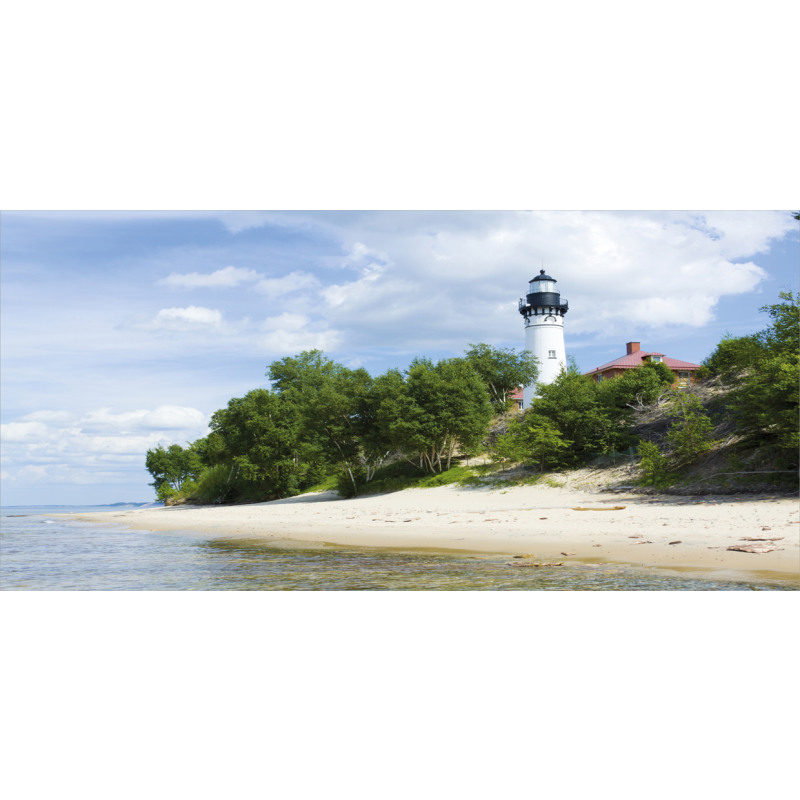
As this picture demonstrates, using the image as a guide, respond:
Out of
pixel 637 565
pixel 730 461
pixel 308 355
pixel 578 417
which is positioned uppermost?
pixel 308 355

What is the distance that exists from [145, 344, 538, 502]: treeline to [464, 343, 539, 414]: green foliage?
6 cm

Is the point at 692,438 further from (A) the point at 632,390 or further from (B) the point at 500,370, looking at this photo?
(B) the point at 500,370

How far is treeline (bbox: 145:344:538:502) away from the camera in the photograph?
29531 mm

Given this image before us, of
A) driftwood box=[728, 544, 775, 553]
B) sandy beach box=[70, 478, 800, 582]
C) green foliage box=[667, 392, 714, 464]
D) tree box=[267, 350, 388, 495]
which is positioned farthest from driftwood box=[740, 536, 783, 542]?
tree box=[267, 350, 388, 495]

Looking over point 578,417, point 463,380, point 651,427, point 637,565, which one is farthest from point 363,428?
point 637,565

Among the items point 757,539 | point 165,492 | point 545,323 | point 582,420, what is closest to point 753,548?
point 757,539

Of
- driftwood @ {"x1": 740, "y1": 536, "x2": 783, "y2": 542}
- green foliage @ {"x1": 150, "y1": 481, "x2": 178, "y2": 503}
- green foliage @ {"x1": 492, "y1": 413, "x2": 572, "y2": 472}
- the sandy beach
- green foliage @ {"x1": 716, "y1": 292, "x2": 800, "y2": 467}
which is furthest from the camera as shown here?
green foliage @ {"x1": 150, "y1": 481, "x2": 178, "y2": 503}

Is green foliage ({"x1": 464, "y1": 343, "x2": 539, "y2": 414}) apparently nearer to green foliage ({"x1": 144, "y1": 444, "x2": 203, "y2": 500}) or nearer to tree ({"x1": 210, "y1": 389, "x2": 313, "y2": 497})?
tree ({"x1": 210, "y1": 389, "x2": 313, "y2": 497})

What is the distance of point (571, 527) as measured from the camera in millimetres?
14945

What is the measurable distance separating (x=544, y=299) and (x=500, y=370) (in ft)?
21.6

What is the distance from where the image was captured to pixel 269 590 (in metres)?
9.22
